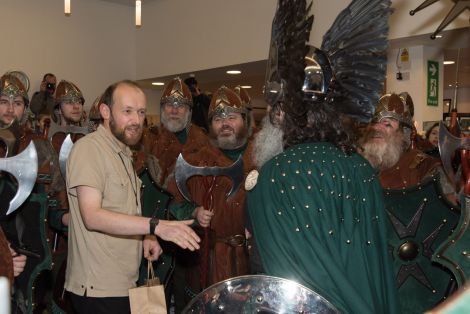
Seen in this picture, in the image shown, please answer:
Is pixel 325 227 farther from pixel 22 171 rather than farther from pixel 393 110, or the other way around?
pixel 393 110

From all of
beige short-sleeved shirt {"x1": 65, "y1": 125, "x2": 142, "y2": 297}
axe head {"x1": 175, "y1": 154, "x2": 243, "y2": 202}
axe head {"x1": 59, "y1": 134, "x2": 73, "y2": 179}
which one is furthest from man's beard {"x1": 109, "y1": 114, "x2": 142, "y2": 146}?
axe head {"x1": 59, "y1": 134, "x2": 73, "y2": 179}

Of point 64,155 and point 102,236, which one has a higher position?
point 64,155

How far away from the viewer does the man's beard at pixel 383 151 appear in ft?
13.4

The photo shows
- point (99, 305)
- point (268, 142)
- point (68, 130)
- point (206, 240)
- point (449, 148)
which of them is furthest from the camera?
point (68, 130)

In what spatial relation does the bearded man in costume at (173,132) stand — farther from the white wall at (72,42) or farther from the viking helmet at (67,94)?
the white wall at (72,42)

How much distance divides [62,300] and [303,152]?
246cm

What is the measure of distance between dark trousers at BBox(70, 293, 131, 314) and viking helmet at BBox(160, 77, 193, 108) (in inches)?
124

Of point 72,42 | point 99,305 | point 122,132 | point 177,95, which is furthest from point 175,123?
point 72,42

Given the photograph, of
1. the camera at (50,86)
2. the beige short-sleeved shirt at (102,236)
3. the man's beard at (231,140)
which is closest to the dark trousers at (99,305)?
the beige short-sleeved shirt at (102,236)

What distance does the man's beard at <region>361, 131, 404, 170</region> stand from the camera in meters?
4.09

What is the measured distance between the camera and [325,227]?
5.58 ft

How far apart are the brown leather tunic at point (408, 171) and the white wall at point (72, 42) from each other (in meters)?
7.05

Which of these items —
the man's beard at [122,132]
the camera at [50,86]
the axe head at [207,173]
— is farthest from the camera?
the camera at [50,86]

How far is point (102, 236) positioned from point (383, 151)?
8.22 ft
